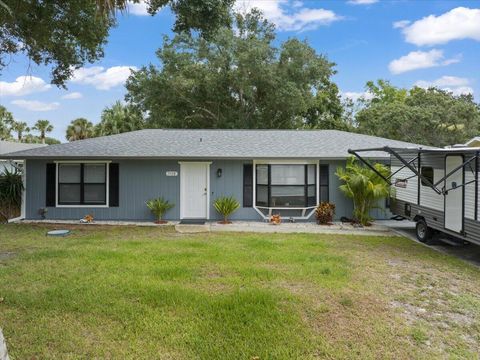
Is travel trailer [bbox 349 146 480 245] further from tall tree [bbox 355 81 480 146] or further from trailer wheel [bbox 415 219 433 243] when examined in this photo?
tall tree [bbox 355 81 480 146]

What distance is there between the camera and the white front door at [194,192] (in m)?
12.8

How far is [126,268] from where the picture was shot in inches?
261

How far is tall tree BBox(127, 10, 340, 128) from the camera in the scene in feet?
75.7

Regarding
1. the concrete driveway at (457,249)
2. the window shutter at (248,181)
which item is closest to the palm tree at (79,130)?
the window shutter at (248,181)

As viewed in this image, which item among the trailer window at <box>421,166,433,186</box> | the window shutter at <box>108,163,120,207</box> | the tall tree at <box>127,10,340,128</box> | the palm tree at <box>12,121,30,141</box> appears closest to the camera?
the trailer window at <box>421,166,433,186</box>

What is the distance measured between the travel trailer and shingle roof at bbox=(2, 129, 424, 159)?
2683mm

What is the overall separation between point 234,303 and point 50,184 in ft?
33.3

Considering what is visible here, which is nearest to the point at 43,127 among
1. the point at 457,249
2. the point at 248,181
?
the point at 248,181

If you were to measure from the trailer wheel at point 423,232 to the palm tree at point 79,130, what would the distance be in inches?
1199

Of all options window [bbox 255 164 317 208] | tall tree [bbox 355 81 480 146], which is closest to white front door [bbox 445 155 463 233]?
window [bbox 255 164 317 208]

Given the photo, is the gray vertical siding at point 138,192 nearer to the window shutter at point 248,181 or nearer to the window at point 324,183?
the window shutter at point 248,181

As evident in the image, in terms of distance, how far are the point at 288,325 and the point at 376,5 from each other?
14.1m

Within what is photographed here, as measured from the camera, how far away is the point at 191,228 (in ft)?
36.8

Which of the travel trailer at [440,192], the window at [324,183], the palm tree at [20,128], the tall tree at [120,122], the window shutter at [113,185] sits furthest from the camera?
the palm tree at [20,128]
